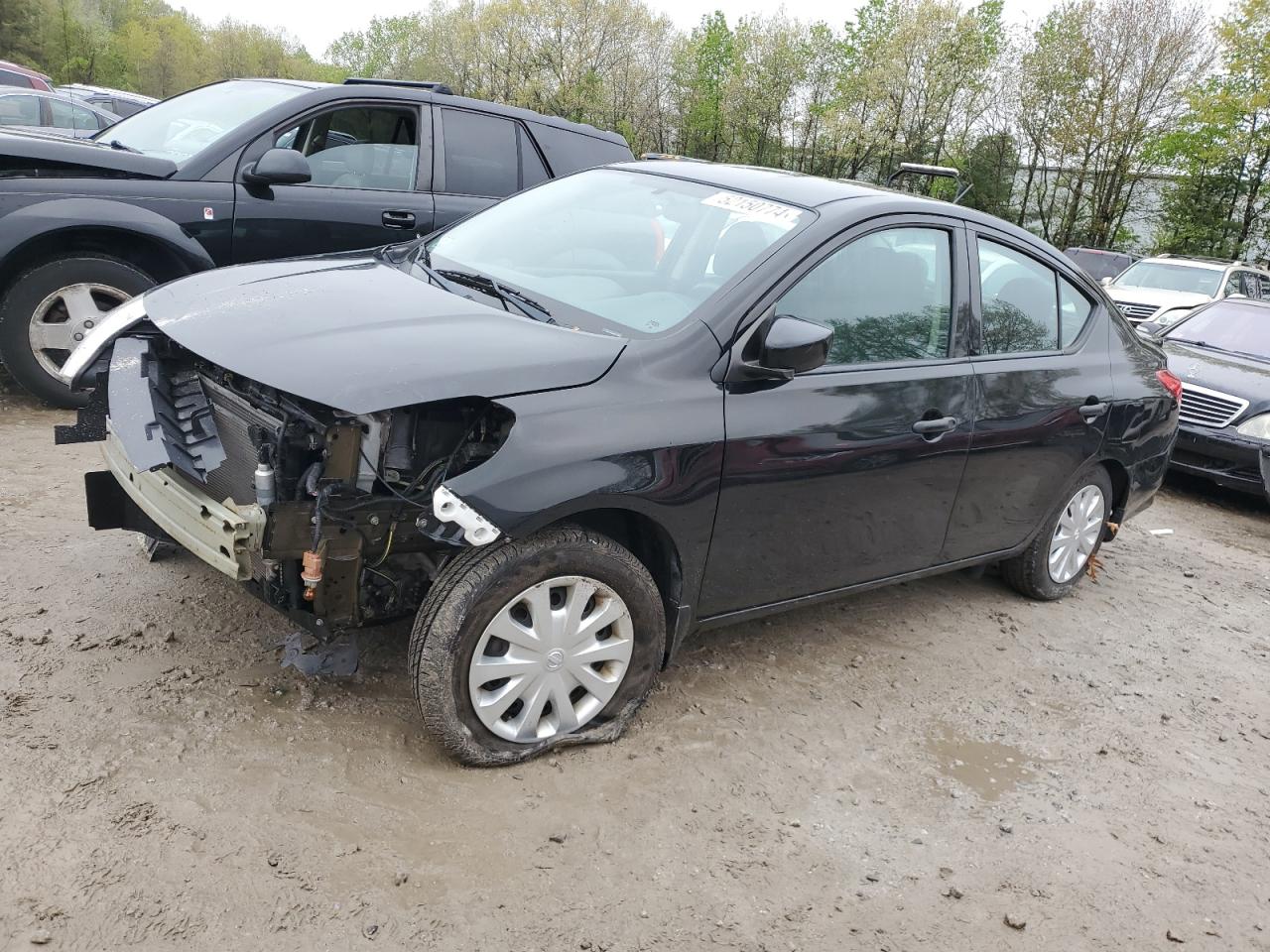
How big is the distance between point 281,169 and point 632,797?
12.7ft

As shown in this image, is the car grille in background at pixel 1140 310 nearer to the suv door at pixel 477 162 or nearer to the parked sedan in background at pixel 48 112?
the suv door at pixel 477 162

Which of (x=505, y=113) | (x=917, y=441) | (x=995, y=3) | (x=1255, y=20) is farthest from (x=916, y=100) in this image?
(x=917, y=441)

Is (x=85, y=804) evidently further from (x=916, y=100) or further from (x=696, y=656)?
(x=916, y=100)

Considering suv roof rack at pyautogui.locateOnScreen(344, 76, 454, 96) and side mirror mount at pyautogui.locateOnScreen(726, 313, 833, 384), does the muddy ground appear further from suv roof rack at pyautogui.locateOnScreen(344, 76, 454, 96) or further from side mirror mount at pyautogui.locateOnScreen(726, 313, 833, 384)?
suv roof rack at pyautogui.locateOnScreen(344, 76, 454, 96)

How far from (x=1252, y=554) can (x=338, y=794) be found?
600cm

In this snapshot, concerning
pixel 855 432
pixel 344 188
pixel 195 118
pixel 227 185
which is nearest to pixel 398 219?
pixel 344 188

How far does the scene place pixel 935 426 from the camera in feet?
12.8

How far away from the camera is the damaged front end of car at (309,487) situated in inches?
111

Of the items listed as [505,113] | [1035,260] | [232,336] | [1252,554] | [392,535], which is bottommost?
[1252,554]

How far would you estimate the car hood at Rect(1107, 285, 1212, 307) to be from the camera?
48.4ft

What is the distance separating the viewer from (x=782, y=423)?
343 cm

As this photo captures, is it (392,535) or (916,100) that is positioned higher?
Answer: (916,100)

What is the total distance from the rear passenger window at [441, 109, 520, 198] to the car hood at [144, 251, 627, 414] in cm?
316

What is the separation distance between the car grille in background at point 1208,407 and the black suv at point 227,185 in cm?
516
